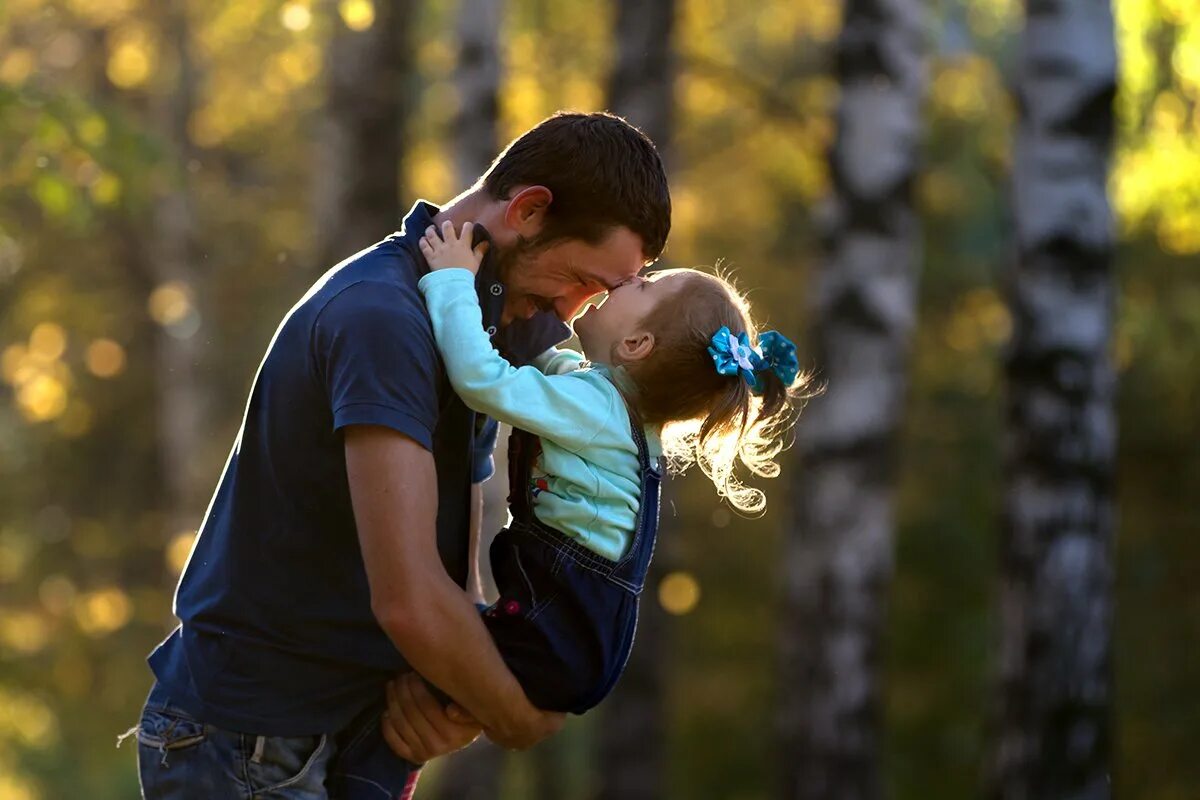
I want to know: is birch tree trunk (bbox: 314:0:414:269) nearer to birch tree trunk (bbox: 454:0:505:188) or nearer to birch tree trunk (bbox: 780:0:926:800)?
birch tree trunk (bbox: 454:0:505:188)

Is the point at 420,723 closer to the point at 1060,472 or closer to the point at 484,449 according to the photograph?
the point at 484,449

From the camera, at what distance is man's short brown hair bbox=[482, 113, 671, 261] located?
3.50 metres

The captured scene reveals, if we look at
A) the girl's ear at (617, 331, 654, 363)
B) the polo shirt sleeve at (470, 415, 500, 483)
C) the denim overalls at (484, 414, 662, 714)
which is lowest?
the denim overalls at (484, 414, 662, 714)

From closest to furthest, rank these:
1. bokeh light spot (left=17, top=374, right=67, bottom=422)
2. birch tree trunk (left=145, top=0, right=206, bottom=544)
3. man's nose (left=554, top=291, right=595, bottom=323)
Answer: man's nose (left=554, top=291, right=595, bottom=323) → bokeh light spot (left=17, top=374, right=67, bottom=422) → birch tree trunk (left=145, top=0, right=206, bottom=544)

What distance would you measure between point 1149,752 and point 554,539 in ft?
51.5

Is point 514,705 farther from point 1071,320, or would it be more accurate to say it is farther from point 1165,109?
point 1165,109

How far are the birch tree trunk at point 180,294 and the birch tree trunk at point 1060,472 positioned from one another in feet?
37.2

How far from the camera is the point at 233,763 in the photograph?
352cm

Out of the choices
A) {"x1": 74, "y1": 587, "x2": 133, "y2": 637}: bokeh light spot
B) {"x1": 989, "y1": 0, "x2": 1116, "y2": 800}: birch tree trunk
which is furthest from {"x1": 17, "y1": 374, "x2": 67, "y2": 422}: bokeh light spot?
{"x1": 989, "y1": 0, "x2": 1116, "y2": 800}: birch tree trunk

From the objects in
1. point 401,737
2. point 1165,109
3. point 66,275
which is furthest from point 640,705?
point 66,275

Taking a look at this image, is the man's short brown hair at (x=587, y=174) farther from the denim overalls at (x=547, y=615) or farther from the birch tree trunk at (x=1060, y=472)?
the birch tree trunk at (x=1060, y=472)

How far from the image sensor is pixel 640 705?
1208 cm

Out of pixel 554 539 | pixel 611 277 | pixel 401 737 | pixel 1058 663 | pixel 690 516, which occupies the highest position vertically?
pixel 611 277

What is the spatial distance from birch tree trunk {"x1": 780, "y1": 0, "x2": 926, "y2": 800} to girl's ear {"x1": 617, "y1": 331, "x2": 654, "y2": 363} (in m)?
5.66
